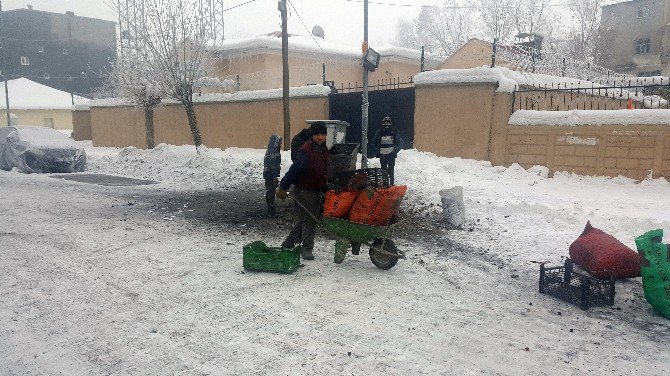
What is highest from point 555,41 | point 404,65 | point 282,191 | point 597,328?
point 555,41

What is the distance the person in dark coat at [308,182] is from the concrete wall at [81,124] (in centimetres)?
3294

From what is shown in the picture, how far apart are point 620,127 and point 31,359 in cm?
1216

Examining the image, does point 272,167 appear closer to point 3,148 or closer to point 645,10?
point 3,148

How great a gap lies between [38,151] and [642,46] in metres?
53.7

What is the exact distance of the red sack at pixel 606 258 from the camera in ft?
16.9

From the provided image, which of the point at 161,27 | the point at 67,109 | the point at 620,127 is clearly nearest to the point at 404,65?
the point at 161,27

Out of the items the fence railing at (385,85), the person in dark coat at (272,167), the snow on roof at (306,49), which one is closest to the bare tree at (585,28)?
the snow on roof at (306,49)

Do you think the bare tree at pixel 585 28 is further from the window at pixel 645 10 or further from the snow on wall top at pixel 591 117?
the snow on wall top at pixel 591 117

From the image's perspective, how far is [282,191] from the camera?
19.3 feet

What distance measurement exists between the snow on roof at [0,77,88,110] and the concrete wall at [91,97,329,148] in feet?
87.5

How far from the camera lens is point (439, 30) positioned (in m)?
54.4

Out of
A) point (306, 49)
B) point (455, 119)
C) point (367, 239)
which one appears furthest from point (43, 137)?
point (367, 239)

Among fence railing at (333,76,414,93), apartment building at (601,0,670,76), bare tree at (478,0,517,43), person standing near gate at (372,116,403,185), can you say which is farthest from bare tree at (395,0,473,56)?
person standing near gate at (372,116,403,185)

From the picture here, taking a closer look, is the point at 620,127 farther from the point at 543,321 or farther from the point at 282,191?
the point at 282,191
